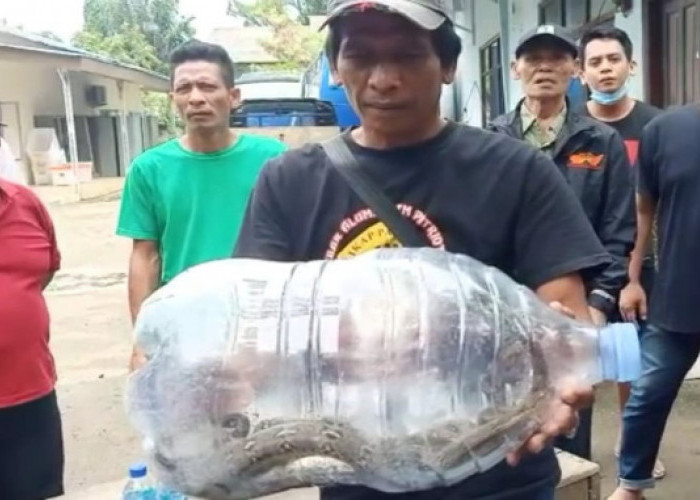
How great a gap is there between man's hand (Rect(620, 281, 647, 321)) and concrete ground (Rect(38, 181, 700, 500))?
70 cm

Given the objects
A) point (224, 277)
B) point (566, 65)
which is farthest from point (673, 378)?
point (224, 277)

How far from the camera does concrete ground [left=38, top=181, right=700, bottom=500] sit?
4188 mm

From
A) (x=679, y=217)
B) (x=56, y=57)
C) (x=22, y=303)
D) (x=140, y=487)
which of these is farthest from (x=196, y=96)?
(x=56, y=57)

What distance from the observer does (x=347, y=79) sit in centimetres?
162

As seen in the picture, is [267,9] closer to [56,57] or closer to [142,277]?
[56,57]

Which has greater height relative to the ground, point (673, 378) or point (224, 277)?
point (224, 277)

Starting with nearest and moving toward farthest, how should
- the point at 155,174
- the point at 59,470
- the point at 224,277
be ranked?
the point at 224,277 → the point at 59,470 → the point at 155,174

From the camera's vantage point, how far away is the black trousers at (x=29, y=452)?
2.81 meters

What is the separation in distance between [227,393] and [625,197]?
2216 millimetres

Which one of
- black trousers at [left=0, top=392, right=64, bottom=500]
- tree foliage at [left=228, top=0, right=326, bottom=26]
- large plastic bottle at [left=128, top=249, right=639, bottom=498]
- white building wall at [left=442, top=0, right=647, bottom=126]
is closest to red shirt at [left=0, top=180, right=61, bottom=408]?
black trousers at [left=0, top=392, right=64, bottom=500]

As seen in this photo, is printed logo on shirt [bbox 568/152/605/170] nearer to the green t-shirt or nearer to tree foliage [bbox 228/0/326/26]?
the green t-shirt

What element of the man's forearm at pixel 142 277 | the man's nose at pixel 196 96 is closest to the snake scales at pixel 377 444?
the man's forearm at pixel 142 277

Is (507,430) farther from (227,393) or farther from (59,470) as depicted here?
(59,470)

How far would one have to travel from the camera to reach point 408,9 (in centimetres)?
151
